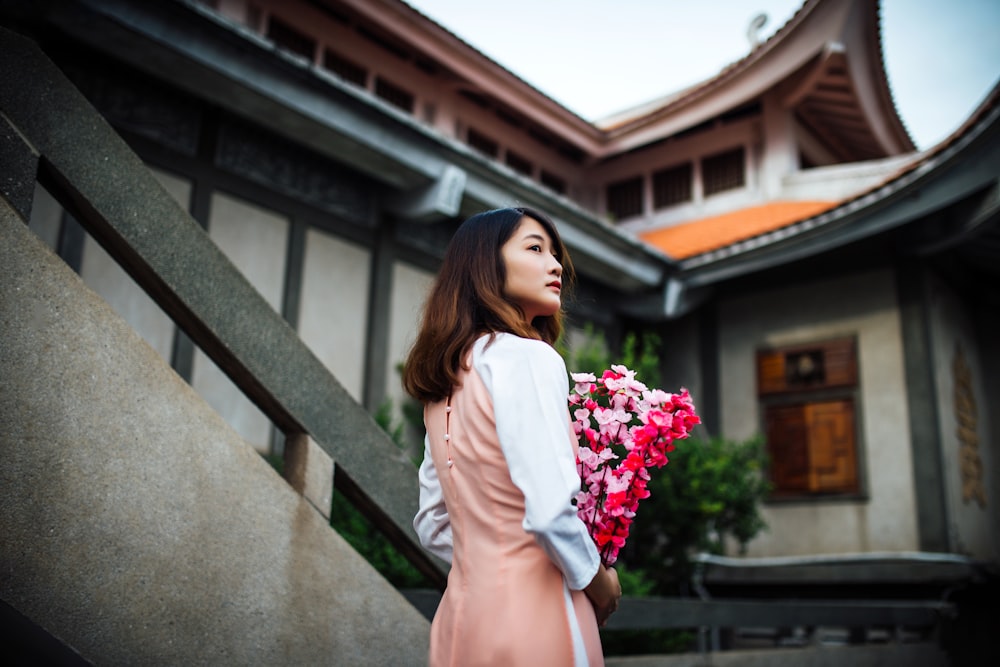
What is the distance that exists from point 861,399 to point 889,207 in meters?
2.22

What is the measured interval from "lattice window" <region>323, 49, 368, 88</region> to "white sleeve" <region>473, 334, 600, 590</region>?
7755 mm

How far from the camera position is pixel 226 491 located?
2.28 m

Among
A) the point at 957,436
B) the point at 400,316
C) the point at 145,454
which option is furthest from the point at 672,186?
the point at 145,454

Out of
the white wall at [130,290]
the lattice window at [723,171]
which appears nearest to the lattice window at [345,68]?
the white wall at [130,290]

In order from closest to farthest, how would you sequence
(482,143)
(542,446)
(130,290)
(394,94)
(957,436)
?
(542,446)
(130,290)
(957,436)
(394,94)
(482,143)

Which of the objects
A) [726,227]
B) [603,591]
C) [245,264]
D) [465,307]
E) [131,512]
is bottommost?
[603,591]

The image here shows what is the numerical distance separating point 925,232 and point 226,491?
8.64 metres

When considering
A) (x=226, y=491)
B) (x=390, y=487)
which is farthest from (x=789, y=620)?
(x=226, y=491)

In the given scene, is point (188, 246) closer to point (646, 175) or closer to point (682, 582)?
point (682, 582)

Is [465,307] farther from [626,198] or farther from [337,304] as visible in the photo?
[626,198]

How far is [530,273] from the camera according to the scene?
6.37 feet

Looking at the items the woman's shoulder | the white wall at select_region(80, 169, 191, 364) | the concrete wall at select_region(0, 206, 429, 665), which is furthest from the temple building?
the woman's shoulder

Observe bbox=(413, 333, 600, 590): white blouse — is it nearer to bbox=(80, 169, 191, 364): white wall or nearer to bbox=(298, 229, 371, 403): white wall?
bbox=(80, 169, 191, 364): white wall

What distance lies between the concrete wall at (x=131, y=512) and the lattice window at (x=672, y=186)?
10.1 metres
